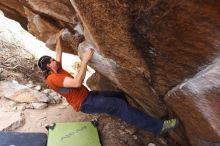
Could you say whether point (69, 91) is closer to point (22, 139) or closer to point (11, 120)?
point (22, 139)

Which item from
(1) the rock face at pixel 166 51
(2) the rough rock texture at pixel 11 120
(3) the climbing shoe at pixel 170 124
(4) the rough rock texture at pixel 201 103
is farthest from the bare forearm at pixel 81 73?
(2) the rough rock texture at pixel 11 120

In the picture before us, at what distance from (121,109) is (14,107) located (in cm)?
359

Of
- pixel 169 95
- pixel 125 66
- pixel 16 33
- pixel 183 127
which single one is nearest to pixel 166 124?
A: pixel 183 127

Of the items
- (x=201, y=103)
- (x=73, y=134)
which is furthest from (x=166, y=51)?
(x=73, y=134)

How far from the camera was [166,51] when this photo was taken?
168 inches

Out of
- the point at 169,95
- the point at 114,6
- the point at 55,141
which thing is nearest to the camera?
the point at 114,6

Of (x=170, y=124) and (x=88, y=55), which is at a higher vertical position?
(x=88, y=55)

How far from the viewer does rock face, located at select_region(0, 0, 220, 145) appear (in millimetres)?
3752

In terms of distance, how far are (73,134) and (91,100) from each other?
1218mm

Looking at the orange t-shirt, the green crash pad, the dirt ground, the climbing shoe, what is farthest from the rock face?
the green crash pad

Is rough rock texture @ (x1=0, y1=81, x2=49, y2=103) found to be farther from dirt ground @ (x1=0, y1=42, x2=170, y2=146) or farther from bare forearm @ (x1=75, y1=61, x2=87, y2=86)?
bare forearm @ (x1=75, y1=61, x2=87, y2=86)

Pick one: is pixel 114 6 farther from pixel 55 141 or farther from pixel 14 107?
pixel 14 107

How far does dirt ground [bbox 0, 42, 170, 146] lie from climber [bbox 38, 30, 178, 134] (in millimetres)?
1186

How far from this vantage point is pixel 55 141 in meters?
6.51
